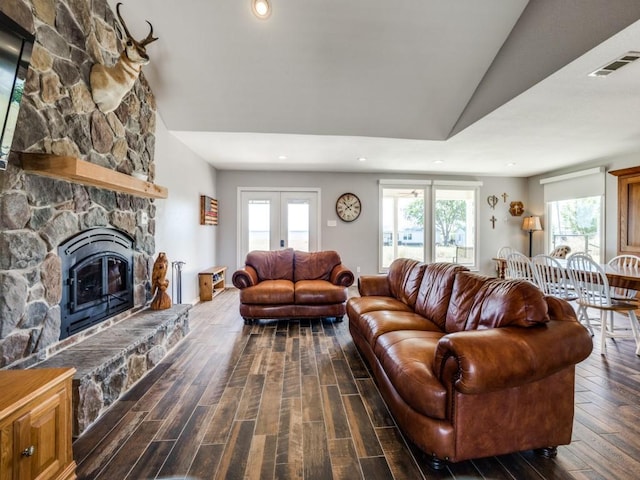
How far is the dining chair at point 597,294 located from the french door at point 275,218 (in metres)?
4.24

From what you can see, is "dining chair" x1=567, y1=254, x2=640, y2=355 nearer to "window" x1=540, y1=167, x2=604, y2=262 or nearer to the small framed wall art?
"window" x1=540, y1=167, x2=604, y2=262

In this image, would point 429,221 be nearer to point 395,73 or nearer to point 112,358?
point 395,73

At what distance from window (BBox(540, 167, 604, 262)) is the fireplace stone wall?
713cm

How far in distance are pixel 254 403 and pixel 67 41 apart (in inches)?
115

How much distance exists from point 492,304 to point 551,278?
7.84ft

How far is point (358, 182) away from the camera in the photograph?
20.6 ft

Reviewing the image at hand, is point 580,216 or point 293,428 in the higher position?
point 580,216

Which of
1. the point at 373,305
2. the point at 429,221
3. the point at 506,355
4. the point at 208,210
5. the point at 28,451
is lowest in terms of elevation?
the point at 28,451

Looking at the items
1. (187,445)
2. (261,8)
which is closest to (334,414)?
(187,445)

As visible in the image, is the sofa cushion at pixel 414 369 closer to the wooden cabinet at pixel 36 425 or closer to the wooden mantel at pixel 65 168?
the wooden cabinet at pixel 36 425

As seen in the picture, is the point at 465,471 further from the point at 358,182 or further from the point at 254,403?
the point at 358,182

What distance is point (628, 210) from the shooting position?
438 centimetres

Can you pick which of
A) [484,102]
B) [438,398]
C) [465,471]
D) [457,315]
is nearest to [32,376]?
A: [438,398]

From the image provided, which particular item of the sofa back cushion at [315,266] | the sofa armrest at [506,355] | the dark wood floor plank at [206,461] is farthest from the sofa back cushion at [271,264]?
the sofa armrest at [506,355]
